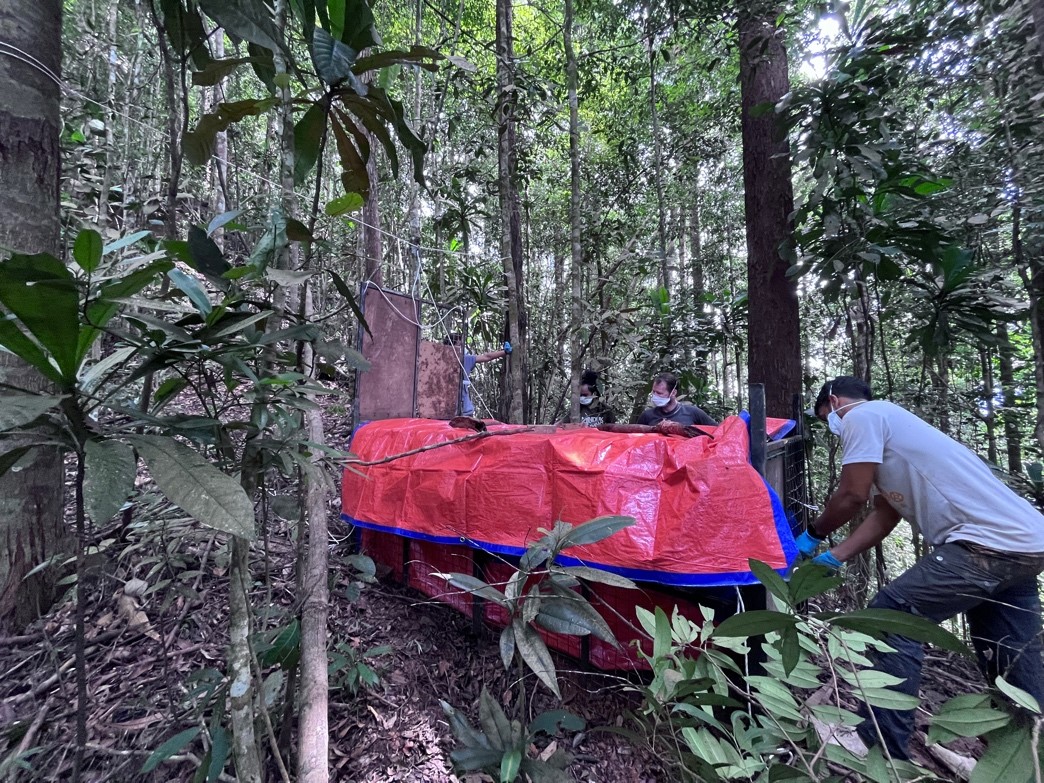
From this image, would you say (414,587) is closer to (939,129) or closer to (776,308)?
(776,308)

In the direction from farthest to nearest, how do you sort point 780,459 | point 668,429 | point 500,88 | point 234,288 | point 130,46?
point 130,46, point 500,88, point 780,459, point 668,429, point 234,288

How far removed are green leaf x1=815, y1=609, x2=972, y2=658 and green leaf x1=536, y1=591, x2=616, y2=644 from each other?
49cm

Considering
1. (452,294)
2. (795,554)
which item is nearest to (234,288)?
(795,554)

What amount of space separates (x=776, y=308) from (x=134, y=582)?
4389 mm

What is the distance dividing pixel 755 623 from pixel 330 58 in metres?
1.60

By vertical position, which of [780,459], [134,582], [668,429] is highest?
[668,429]

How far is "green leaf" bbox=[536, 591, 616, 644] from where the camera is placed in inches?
41.6

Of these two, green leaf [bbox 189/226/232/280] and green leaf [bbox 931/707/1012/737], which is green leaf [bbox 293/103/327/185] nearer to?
green leaf [bbox 189/226/232/280]

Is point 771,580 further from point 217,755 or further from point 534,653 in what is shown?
point 217,755

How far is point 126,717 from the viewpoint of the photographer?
1.81 metres

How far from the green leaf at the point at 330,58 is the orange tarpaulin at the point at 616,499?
124 centimetres

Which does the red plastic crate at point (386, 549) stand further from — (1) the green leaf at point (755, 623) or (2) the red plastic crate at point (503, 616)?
(1) the green leaf at point (755, 623)

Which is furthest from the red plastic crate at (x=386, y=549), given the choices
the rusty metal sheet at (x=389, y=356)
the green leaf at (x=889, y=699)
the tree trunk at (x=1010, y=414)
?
the tree trunk at (x=1010, y=414)

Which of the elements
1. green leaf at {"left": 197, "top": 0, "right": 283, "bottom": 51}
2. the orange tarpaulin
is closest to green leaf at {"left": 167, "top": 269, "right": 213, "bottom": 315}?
green leaf at {"left": 197, "top": 0, "right": 283, "bottom": 51}
